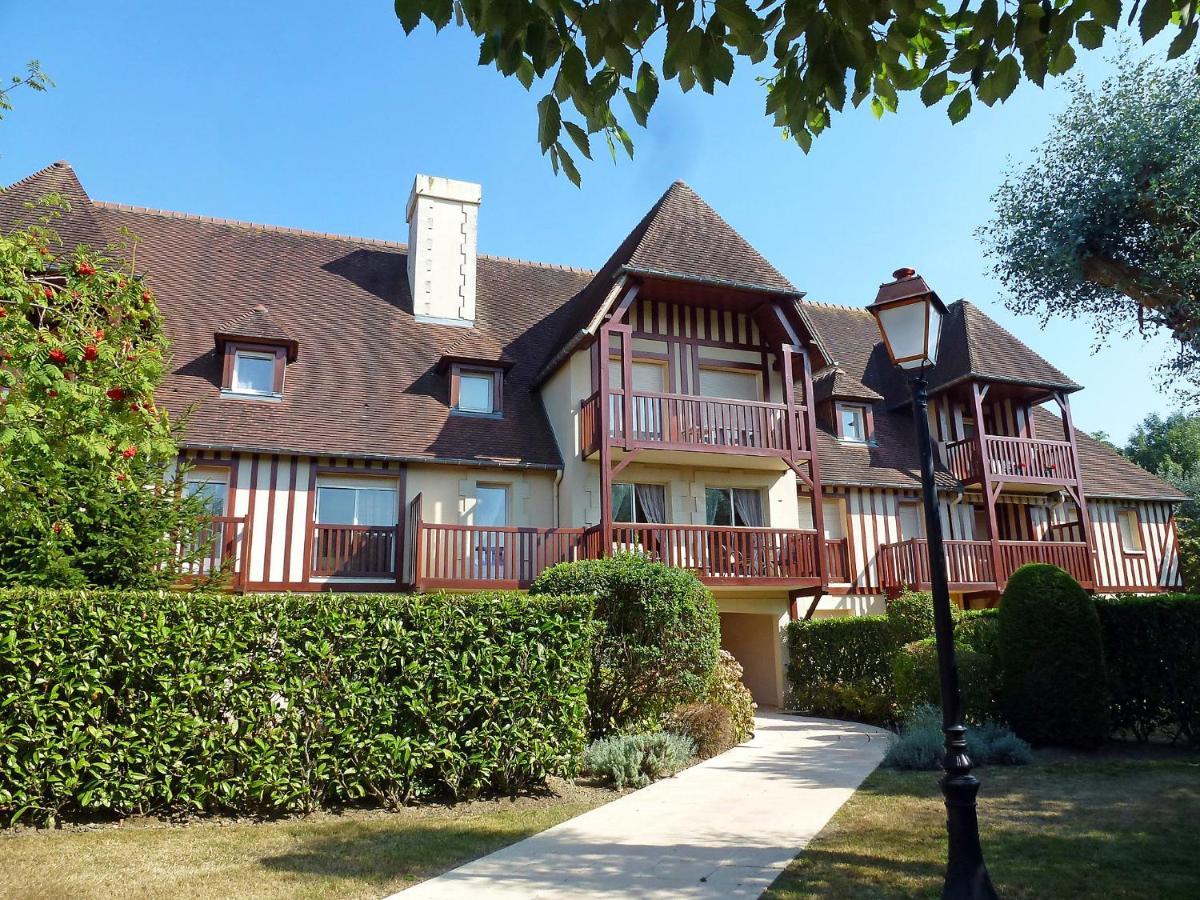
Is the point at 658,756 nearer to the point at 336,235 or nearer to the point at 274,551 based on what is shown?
the point at 274,551

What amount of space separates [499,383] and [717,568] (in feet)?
19.1

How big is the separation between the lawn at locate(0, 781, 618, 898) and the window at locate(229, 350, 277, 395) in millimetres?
10021

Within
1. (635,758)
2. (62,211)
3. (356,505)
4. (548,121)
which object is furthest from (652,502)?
(548,121)

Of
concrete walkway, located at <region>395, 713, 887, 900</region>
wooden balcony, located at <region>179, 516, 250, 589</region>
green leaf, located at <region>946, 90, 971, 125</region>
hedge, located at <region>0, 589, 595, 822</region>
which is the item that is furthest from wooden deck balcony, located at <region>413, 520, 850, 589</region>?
green leaf, located at <region>946, 90, 971, 125</region>

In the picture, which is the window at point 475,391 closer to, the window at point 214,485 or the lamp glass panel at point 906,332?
the window at point 214,485

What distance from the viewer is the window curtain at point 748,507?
1762 centimetres

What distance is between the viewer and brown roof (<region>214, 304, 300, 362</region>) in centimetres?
1545

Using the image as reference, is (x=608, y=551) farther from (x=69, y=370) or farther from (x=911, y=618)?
(x=69, y=370)

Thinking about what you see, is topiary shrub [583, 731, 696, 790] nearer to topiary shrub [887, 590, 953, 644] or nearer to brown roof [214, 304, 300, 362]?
topiary shrub [887, 590, 953, 644]

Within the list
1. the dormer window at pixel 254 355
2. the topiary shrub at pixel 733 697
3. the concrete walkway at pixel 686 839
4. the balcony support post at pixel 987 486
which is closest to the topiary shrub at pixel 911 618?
the topiary shrub at pixel 733 697

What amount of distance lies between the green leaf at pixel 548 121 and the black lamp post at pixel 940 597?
3128 mm

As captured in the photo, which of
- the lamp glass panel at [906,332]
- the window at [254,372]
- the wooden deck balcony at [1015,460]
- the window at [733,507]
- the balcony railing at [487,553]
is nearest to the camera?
the lamp glass panel at [906,332]

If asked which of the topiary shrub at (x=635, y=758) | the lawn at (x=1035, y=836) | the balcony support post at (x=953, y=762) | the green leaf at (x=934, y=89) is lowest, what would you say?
the lawn at (x=1035, y=836)

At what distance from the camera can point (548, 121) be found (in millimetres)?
3633
